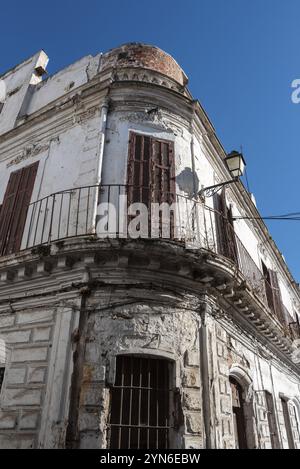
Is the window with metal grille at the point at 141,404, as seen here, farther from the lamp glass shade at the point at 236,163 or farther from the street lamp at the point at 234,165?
the lamp glass shade at the point at 236,163

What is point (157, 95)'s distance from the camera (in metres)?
7.99

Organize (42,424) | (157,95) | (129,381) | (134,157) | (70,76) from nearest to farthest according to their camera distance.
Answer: (42,424), (129,381), (134,157), (157,95), (70,76)

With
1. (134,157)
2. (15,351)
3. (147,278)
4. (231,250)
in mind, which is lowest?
(15,351)

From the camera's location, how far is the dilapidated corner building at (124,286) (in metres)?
5.11

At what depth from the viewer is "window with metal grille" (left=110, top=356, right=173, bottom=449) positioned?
4.98m

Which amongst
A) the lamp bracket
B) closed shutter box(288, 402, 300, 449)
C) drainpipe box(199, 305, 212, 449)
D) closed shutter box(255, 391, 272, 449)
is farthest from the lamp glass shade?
closed shutter box(288, 402, 300, 449)

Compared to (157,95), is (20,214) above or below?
below

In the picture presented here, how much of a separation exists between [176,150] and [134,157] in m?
0.99

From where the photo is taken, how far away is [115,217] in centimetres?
641

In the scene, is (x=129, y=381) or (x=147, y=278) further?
(x=147, y=278)

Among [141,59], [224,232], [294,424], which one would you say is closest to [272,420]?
[294,424]

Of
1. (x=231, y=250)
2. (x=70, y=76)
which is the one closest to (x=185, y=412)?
(x=231, y=250)
